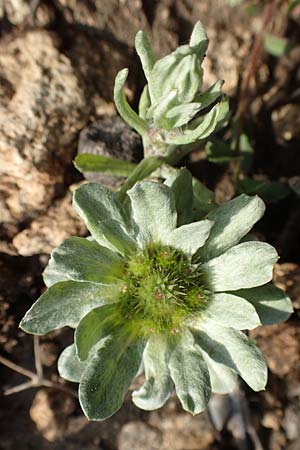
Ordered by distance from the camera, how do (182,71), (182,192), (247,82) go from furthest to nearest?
1. (247,82)
2. (182,192)
3. (182,71)

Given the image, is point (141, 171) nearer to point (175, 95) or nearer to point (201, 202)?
point (201, 202)

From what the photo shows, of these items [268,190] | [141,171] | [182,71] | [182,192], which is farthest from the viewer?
[268,190]

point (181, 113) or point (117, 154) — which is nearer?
point (181, 113)

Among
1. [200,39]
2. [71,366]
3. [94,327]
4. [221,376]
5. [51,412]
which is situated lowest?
[51,412]

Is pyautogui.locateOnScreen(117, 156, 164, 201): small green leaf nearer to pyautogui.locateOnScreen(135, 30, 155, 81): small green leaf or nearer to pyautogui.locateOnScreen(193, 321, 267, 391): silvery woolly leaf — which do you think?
pyautogui.locateOnScreen(135, 30, 155, 81): small green leaf

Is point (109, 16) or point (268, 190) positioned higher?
point (109, 16)

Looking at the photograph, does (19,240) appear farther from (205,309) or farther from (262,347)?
(262,347)

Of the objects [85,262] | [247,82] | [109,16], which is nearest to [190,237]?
[85,262]

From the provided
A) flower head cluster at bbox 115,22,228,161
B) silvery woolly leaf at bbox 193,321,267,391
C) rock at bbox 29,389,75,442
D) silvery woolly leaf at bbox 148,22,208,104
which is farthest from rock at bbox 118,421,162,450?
silvery woolly leaf at bbox 148,22,208,104
